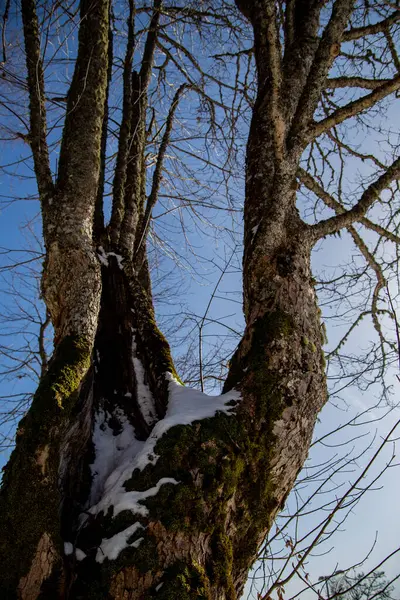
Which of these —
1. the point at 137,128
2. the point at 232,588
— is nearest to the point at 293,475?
the point at 232,588

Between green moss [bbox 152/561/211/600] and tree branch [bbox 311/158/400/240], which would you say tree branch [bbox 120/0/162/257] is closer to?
tree branch [bbox 311/158/400/240]

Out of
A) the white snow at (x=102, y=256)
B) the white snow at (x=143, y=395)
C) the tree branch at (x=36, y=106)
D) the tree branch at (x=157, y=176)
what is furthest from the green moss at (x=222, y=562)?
the tree branch at (x=157, y=176)

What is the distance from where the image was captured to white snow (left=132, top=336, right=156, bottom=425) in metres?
2.23

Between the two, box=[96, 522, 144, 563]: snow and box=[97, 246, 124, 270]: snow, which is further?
box=[97, 246, 124, 270]: snow

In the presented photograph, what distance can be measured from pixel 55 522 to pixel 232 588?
0.67 metres

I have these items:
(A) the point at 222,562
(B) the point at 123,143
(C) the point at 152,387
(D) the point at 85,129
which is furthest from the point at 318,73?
(A) the point at 222,562

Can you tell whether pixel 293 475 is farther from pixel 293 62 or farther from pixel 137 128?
pixel 137 128

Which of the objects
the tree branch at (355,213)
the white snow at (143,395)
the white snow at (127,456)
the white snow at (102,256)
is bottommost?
the white snow at (127,456)

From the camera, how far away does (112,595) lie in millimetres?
1334

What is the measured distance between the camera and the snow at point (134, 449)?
158 cm

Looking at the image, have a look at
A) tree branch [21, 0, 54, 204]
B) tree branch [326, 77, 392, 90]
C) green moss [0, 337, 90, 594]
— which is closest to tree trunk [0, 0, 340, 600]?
green moss [0, 337, 90, 594]

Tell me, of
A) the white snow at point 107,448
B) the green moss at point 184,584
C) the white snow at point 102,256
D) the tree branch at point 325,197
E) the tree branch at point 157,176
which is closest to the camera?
the green moss at point 184,584

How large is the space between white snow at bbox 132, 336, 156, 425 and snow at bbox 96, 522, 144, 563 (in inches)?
29.1

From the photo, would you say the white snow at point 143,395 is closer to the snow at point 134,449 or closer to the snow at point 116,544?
the snow at point 134,449
